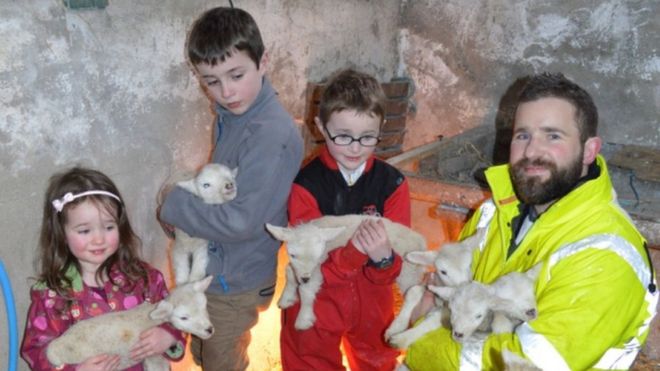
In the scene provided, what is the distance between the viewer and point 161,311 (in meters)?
2.57

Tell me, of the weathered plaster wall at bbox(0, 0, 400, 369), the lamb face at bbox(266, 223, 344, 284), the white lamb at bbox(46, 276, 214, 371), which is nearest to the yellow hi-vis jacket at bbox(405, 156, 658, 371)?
the lamb face at bbox(266, 223, 344, 284)

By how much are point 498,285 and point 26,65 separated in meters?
2.44

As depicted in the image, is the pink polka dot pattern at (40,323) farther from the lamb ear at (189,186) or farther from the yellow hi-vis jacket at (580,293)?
the yellow hi-vis jacket at (580,293)

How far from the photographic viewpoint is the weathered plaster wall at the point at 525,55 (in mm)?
5480

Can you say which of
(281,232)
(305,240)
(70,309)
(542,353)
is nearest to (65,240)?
(70,309)

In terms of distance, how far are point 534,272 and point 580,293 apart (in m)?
0.19

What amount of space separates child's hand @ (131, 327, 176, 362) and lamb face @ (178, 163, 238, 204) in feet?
1.94

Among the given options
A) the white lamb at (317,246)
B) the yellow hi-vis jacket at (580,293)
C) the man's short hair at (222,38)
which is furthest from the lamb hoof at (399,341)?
the man's short hair at (222,38)

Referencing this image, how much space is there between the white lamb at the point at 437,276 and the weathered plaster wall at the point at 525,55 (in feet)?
11.7

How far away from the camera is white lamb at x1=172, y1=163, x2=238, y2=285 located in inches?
112

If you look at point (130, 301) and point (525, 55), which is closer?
point (130, 301)

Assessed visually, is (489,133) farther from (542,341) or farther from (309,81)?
(542,341)

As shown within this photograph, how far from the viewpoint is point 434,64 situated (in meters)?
6.46

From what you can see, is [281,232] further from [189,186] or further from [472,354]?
[472,354]
